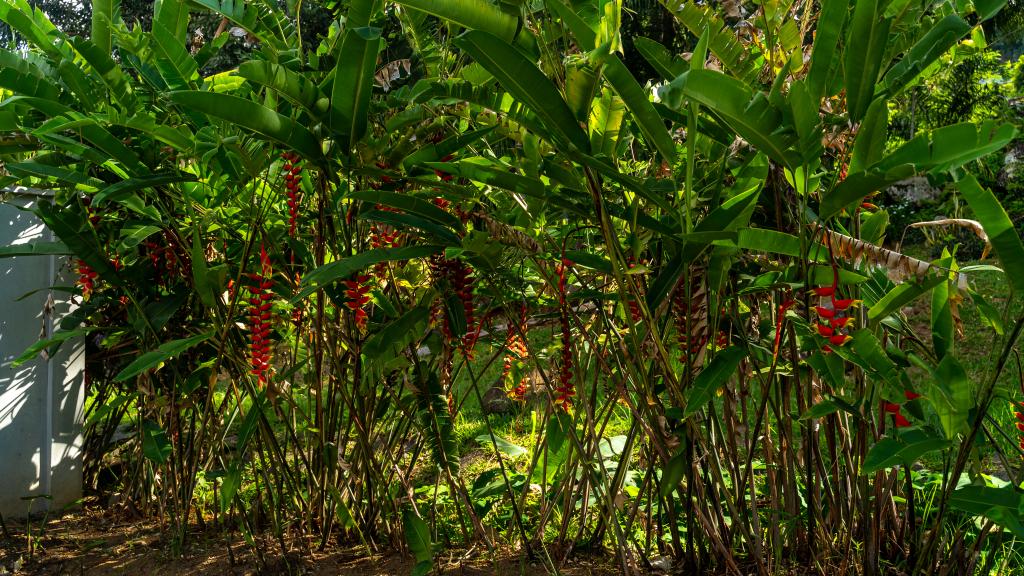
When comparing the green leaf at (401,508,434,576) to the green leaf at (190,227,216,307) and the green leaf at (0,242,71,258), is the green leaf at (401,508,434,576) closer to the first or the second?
the green leaf at (190,227,216,307)

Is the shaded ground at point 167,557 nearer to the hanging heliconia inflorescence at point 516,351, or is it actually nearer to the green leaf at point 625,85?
the hanging heliconia inflorescence at point 516,351

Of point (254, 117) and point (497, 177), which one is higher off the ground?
point (254, 117)

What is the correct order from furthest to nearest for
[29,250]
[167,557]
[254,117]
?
[167,557]
[29,250]
[254,117]

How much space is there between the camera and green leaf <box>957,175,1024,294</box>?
51.1 inches

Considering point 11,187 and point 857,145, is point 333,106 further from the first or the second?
point 11,187

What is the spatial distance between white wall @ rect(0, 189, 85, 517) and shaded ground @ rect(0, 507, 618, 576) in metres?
0.15

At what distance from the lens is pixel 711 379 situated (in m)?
1.55

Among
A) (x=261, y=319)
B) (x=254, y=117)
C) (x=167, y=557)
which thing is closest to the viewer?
(x=254, y=117)

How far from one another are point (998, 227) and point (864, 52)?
376mm

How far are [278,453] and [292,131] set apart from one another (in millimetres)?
1098

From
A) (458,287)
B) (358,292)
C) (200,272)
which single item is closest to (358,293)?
(358,292)

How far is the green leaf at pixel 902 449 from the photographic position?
4.51 ft

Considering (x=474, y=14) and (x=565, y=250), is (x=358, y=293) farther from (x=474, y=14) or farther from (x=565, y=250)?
(x=474, y=14)

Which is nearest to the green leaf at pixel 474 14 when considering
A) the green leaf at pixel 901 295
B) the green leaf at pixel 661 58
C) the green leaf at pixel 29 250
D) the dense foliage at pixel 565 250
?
the dense foliage at pixel 565 250
